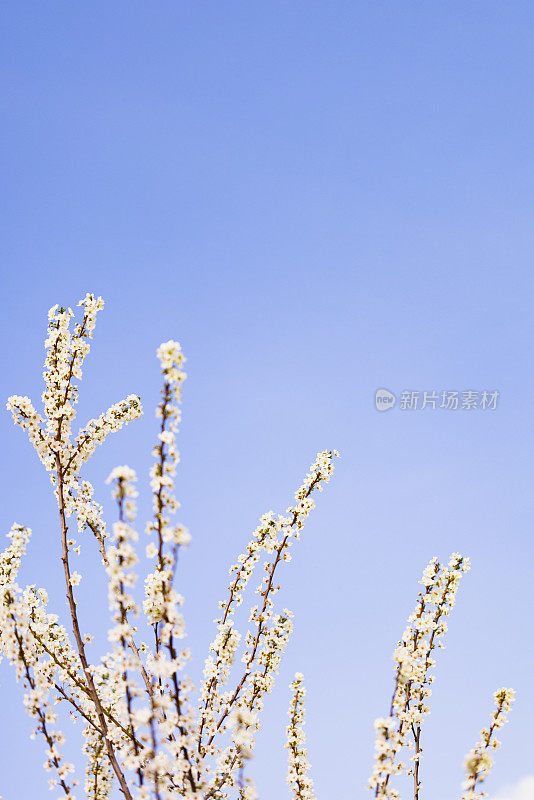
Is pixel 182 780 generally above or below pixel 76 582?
below

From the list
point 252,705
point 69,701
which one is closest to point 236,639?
point 252,705

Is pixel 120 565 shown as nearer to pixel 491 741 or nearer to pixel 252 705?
pixel 252 705

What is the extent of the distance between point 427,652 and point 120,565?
4.26 m

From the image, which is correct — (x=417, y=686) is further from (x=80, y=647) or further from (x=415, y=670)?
(x=80, y=647)

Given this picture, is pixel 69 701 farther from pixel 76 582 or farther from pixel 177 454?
pixel 177 454

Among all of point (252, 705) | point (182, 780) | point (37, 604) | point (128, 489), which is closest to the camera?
point (128, 489)

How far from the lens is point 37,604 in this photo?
8719mm

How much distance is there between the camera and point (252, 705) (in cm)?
801

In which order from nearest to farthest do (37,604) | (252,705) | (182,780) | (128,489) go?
(128,489) < (182,780) < (252,705) < (37,604)

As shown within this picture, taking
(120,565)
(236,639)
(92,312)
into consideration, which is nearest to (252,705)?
(236,639)

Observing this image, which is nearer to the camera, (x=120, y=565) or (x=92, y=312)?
(x=120, y=565)

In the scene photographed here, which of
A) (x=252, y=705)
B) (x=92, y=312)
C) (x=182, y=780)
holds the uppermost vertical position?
(x=92, y=312)

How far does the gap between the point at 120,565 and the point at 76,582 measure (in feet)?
7.94

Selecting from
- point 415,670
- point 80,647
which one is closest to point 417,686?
point 415,670
